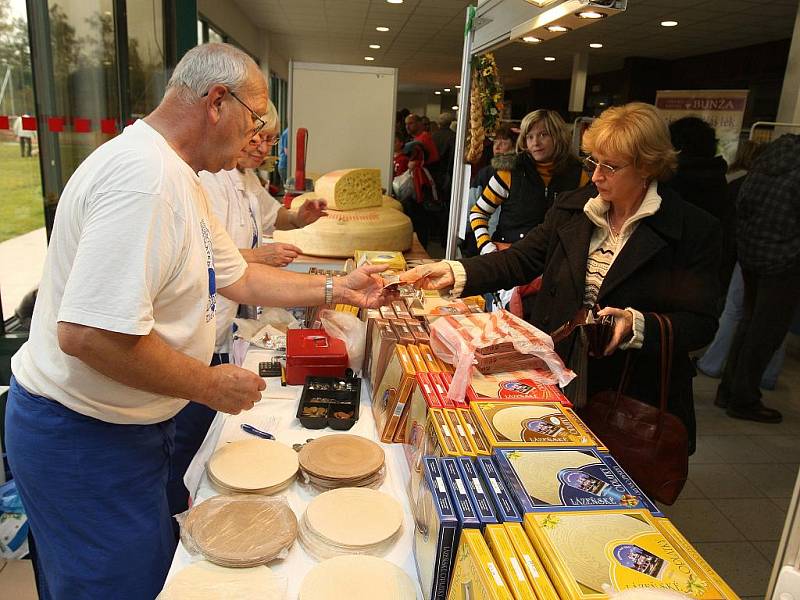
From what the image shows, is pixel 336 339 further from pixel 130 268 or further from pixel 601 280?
pixel 130 268

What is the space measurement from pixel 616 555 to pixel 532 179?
8.39 feet

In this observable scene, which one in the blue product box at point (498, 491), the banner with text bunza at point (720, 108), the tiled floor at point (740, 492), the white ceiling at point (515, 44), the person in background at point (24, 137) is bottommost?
the tiled floor at point (740, 492)

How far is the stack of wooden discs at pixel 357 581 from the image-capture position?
41.0 inches

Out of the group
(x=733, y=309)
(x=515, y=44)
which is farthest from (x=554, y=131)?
(x=515, y=44)

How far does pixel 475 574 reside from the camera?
88 centimetres

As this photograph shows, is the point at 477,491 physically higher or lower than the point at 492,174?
lower

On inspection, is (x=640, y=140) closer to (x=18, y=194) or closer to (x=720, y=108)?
(x=18, y=194)

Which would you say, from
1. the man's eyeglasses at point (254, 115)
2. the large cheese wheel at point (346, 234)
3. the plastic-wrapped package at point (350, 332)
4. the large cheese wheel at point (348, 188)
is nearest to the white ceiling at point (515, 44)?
the large cheese wheel at point (348, 188)

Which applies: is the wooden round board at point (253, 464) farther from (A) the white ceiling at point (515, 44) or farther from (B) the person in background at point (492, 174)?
(A) the white ceiling at point (515, 44)

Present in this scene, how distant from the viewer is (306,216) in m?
3.18

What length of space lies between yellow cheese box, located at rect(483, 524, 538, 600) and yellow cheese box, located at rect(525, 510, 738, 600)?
0.14 ft

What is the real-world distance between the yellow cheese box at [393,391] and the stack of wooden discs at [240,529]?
377mm

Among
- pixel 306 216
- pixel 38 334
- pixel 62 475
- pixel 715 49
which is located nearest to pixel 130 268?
pixel 38 334

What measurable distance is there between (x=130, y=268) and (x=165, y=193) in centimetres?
17
